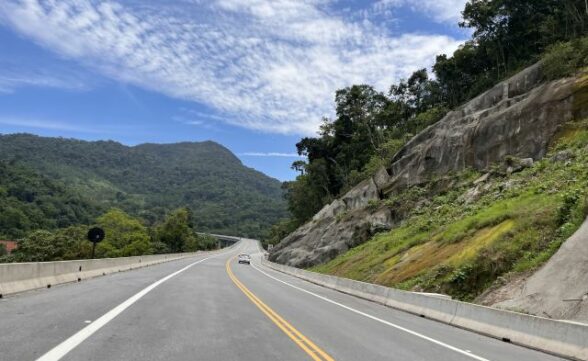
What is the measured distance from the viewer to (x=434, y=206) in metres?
38.7

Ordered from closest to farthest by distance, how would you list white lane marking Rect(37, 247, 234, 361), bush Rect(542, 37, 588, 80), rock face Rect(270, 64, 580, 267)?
white lane marking Rect(37, 247, 234, 361)
rock face Rect(270, 64, 580, 267)
bush Rect(542, 37, 588, 80)

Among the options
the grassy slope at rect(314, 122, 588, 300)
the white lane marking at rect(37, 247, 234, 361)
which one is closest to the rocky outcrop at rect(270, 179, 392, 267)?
the grassy slope at rect(314, 122, 588, 300)

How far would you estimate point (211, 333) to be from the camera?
10344 millimetres

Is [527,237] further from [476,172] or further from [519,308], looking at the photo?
[476,172]

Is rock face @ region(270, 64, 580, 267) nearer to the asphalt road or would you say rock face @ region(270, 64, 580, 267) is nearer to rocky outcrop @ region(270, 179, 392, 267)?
rocky outcrop @ region(270, 179, 392, 267)

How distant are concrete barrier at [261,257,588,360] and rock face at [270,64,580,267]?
18.2 meters

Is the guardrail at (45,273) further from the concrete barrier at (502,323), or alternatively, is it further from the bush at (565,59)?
the bush at (565,59)

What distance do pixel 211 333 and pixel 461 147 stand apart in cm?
3506

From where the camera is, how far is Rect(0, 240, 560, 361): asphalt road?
Answer: 27.2ft

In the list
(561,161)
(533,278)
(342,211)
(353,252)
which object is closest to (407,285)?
(533,278)

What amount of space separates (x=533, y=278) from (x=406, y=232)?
20.2 meters

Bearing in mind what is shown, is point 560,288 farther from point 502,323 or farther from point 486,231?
point 486,231

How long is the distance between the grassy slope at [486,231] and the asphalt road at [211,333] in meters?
4.70

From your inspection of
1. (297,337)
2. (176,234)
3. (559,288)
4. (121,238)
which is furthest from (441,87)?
(176,234)
